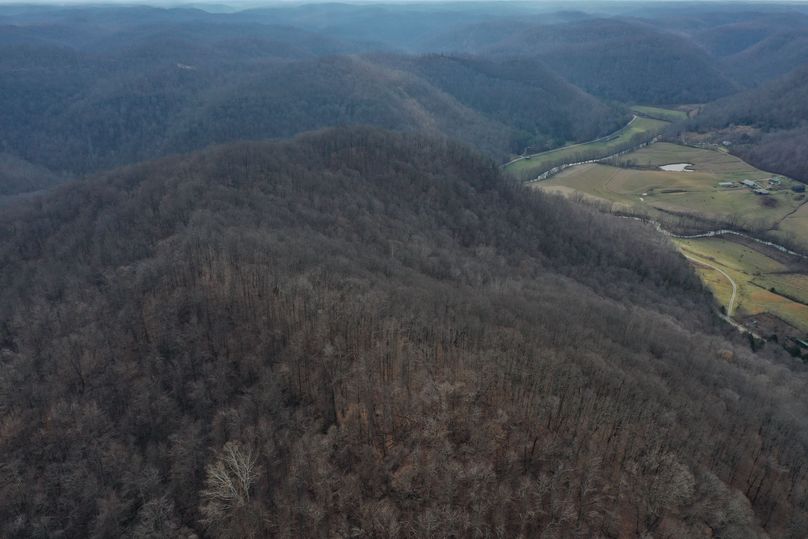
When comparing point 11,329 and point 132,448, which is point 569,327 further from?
point 11,329

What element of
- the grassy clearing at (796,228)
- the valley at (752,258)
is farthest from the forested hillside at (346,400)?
the grassy clearing at (796,228)

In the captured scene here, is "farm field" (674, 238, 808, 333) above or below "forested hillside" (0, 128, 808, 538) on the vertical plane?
below

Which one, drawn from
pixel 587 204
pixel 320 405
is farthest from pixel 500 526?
pixel 587 204

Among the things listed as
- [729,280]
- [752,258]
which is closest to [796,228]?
[752,258]

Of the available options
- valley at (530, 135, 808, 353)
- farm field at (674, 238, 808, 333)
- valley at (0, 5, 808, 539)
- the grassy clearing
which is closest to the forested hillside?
valley at (0, 5, 808, 539)

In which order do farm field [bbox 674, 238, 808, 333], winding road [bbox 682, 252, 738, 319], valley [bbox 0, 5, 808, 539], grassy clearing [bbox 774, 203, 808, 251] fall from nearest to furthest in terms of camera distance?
valley [bbox 0, 5, 808, 539]
farm field [bbox 674, 238, 808, 333]
winding road [bbox 682, 252, 738, 319]
grassy clearing [bbox 774, 203, 808, 251]

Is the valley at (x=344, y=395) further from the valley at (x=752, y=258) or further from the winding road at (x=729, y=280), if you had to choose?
the winding road at (x=729, y=280)

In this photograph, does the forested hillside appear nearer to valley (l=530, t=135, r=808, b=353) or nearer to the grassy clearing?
valley (l=530, t=135, r=808, b=353)
